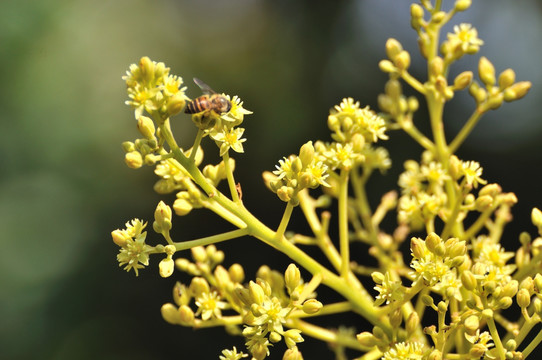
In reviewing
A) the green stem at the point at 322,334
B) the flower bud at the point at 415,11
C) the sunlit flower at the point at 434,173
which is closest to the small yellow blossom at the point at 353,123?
the sunlit flower at the point at 434,173

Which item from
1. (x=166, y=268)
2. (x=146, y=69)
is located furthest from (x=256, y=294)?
(x=146, y=69)

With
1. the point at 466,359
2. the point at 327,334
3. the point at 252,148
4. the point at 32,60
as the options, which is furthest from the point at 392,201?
the point at 32,60

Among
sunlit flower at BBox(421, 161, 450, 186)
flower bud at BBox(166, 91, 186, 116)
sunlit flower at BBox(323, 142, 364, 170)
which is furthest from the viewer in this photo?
sunlit flower at BBox(421, 161, 450, 186)

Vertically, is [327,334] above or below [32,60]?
below

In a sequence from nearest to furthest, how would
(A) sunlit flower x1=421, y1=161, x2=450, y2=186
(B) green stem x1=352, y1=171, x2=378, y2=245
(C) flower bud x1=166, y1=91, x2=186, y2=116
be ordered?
(C) flower bud x1=166, y1=91, x2=186, y2=116
(A) sunlit flower x1=421, y1=161, x2=450, y2=186
(B) green stem x1=352, y1=171, x2=378, y2=245

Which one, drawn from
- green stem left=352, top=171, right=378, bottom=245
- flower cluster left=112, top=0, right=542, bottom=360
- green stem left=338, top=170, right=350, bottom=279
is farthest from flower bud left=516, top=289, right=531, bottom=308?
green stem left=352, top=171, right=378, bottom=245

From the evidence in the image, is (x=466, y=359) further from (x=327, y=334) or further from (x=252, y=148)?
(x=252, y=148)

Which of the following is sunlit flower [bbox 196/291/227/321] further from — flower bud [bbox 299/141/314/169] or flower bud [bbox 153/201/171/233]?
flower bud [bbox 299/141/314/169]

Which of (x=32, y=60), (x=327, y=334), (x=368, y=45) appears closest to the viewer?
(x=327, y=334)
